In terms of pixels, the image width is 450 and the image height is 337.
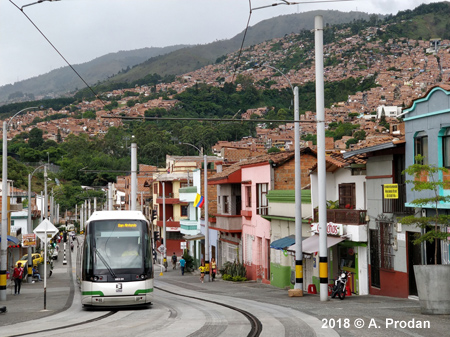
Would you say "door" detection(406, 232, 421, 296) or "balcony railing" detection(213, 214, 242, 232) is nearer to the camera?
"door" detection(406, 232, 421, 296)

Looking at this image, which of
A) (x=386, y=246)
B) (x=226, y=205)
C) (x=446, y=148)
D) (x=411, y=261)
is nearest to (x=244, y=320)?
(x=446, y=148)

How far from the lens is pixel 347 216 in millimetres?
27844

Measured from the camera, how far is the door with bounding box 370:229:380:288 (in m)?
26.2

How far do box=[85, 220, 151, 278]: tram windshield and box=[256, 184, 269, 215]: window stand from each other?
17617mm

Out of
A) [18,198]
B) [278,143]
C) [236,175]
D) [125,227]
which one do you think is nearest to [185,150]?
[278,143]

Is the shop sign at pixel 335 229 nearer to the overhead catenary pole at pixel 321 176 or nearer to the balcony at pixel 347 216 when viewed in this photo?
the balcony at pixel 347 216

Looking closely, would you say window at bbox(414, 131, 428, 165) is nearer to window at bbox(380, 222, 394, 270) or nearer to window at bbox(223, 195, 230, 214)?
window at bbox(380, 222, 394, 270)

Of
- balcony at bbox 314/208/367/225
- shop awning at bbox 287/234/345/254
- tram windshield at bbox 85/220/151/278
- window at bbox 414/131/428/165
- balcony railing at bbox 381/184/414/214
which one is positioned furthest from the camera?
shop awning at bbox 287/234/345/254

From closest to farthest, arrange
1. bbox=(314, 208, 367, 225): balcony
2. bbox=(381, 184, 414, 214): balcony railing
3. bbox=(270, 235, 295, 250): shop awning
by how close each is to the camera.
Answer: bbox=(381, 184, 414, 214): balcony railing < bbox=(314, 208, 367, 225): balcony < bbox=(270, 235, 295, 250): shop awning

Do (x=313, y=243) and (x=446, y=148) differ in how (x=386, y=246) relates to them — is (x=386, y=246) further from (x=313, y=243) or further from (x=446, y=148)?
(x=446, y=148)

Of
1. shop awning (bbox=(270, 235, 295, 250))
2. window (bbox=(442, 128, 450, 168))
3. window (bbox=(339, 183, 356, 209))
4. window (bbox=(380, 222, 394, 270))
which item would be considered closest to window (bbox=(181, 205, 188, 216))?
shop awning (bbox=(270, 235, 295, 250))

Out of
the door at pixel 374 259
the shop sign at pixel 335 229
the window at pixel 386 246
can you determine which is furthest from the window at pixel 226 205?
the window at pixel 386 246

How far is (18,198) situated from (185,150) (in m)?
86.6

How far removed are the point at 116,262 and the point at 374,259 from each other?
10.1m
